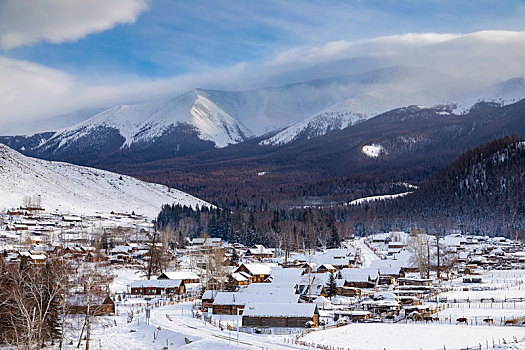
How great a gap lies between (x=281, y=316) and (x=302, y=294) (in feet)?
62.5

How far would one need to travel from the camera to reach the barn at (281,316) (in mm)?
58312

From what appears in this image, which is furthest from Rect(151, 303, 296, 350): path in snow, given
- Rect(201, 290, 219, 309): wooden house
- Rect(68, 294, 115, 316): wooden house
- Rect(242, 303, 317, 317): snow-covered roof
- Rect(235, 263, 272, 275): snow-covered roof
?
Rect(235, 263, 272, 275): snow-covered roof

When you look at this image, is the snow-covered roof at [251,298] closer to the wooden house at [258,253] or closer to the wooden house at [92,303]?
the wooden house at [92,303]

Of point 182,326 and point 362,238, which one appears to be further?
point 362,238

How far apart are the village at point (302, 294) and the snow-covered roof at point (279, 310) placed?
10 centimetres

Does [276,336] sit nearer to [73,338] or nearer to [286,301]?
Result: [286,301]

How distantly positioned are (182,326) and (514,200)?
463 ft

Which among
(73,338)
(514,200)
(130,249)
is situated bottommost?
(73,338)

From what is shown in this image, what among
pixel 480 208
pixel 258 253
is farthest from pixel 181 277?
pixel 480 208

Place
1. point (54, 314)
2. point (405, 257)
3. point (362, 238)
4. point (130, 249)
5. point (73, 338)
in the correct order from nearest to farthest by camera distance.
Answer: point (54, 314), point (73, 338), point (405, 257), point (130, 249), point (362, 238)

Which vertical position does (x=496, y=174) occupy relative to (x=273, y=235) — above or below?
above

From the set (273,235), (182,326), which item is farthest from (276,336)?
(273,235)

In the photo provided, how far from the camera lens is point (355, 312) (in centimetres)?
6328

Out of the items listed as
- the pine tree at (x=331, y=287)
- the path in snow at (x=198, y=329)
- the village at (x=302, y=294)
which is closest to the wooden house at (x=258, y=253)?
the village at (x=302, y=294)
